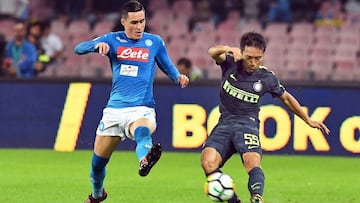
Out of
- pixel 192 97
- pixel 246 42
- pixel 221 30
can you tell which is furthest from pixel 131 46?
pixel 221 30

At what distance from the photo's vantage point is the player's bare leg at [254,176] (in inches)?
378

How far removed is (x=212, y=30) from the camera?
22.7m

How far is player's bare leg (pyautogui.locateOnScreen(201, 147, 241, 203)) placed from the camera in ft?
32.3

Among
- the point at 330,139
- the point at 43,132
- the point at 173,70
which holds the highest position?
the point at 173,70

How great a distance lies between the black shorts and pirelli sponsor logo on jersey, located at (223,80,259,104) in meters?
0.23

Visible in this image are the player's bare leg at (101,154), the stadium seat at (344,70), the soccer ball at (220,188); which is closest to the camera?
the soccer ball at (220,188)

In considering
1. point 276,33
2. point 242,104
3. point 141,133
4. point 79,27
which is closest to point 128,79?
point 141,133

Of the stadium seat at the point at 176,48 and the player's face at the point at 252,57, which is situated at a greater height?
the player's face at the point at 252,57


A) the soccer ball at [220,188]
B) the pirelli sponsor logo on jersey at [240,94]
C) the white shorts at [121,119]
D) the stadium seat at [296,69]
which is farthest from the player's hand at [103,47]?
the stadium seat at [296,69]

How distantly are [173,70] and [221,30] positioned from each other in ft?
39.5

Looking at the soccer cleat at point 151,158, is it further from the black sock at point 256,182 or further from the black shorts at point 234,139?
the black sock at point 256,182

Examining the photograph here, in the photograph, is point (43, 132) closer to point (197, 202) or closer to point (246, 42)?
point (197, 202)

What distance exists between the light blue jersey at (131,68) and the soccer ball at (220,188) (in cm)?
130

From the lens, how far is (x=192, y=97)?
55.7 ft
